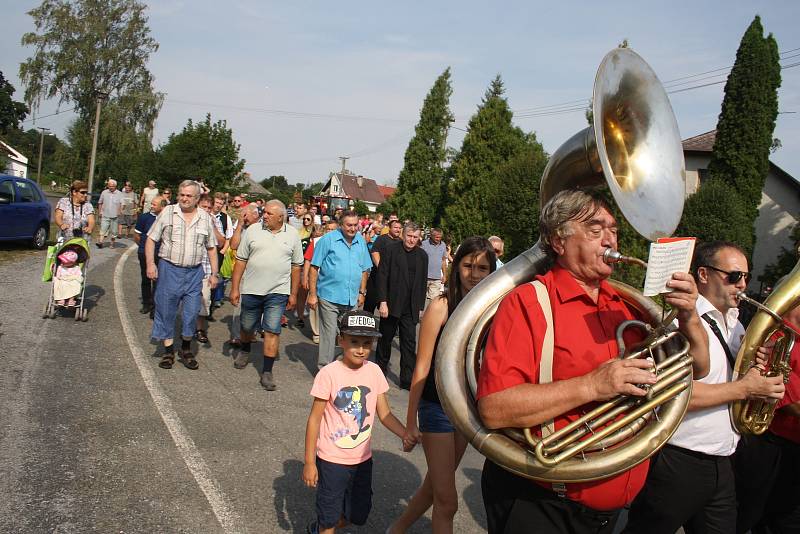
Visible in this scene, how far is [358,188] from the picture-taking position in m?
93.1

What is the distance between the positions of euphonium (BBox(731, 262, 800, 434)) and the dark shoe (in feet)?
17.0

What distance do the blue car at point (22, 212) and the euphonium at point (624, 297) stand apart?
13478 mm

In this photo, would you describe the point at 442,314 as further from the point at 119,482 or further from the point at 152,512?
the point at 119,482

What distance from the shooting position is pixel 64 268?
8.21m

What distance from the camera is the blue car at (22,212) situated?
43.2ft

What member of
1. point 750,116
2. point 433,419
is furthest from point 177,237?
point 750,116

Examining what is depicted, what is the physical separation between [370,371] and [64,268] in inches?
245

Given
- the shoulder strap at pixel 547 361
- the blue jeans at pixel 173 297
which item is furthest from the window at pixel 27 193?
the shoulder strap at pixel 547 361

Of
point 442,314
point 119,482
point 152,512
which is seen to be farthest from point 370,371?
point 119,482

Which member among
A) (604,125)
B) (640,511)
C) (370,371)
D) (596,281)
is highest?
(604,125)

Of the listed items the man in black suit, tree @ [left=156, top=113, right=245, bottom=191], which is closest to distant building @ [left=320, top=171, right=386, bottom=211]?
tree @ [left=156, top=113, right=245, bottom=191]

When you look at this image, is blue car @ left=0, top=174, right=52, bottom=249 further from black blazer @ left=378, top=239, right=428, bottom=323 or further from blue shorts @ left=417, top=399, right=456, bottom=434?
blue shorts @ left=417, top=399, right=456, bottom=434

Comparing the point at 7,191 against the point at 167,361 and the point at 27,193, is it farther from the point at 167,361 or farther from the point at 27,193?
the point at 167,361

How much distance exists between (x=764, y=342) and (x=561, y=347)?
133 cm
